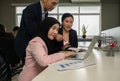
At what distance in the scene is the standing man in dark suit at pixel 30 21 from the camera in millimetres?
2301

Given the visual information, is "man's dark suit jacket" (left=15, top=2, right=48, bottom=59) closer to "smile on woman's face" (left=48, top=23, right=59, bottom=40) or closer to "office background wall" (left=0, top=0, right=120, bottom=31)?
"smile on woman's face" (left=48, top=23, right=59, bottom=40)

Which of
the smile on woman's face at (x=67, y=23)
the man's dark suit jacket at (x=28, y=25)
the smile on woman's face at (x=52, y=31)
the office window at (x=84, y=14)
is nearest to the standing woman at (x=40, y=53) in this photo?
the smile on woman's face at (x=52, y=31)

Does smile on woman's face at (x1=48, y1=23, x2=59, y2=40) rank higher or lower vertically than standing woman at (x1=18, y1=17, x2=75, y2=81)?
higher

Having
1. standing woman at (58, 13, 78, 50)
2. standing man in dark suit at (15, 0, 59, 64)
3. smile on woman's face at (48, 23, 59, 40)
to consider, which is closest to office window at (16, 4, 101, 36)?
standing woman at (58, 13, 78, 50)

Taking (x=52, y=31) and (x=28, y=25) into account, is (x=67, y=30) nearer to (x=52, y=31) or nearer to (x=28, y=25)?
(x=28, y=25)

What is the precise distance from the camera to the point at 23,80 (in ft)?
5.84

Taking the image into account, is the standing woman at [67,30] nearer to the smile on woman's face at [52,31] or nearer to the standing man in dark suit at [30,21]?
the standing man in dark suit at [30,21]

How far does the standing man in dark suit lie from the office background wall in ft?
23.8

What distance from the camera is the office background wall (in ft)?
30.5

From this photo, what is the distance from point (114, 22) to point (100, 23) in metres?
0.53

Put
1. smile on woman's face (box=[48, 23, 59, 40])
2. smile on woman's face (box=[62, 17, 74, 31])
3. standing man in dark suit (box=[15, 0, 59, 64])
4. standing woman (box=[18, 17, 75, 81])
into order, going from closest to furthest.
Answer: standing woman (box=[18, 17, 75, 81]), smile on woman's face (box=[48, 23, 59, 40]), standing man in dark suit (box=[15, 0, 59, 64]), smile on woman's face (box=[62, 17, 74, 31])

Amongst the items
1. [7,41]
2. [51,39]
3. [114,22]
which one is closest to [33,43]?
[51,39]

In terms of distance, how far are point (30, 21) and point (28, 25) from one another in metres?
0.04

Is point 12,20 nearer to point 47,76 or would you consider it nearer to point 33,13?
point 33,13
